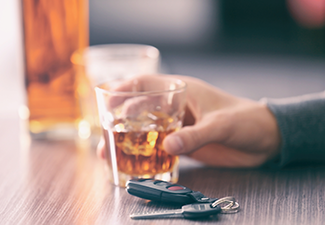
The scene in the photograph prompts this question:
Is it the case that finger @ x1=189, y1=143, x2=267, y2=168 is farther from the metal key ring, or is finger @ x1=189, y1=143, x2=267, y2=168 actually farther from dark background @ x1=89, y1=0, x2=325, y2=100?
dark background @ x1=89, y1=0, x2=325, y2=100

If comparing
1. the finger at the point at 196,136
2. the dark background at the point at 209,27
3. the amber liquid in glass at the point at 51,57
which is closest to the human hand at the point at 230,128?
the finger at the point at 196,136

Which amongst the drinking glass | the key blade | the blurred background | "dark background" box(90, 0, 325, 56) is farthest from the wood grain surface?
"dark background" box(90, 0, 325, 56)

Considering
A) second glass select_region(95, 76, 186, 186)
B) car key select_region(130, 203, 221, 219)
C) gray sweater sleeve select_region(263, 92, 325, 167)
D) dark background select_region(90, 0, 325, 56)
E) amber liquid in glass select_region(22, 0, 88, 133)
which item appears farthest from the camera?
dark background select_region(90, 0, 325, 56)

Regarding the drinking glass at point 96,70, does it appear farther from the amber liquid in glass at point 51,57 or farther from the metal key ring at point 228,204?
the metal key ring at point 228,204

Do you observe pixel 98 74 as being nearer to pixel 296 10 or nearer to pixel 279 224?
pixel 279 224

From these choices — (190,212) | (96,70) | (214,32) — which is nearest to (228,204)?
(190,212)

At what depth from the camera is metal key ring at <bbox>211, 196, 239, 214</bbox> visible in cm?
57

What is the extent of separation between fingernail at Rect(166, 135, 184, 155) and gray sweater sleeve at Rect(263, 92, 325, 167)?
222 millimetres

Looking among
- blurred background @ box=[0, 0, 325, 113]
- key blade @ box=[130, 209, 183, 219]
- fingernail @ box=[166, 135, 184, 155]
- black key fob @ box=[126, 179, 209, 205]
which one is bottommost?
blurred background @ box=[0, 0, 325, 113]

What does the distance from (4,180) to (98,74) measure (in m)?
0.35

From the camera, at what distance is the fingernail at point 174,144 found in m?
0.67

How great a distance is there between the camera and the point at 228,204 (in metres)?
0.59

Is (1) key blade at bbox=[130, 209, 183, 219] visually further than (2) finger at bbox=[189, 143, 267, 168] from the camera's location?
No

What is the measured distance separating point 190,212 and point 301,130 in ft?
1.14
